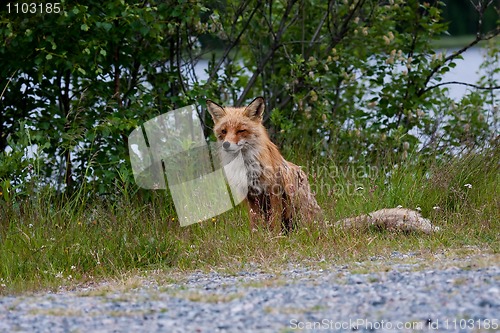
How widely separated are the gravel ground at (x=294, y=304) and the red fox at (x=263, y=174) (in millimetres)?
1975

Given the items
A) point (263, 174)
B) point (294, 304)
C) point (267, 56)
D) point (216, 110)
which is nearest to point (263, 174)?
point (263, 174)

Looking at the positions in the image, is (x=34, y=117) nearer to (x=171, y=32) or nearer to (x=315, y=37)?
(x=171, y=32)

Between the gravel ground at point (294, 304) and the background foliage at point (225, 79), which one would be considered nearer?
the gravel ground at point (294, 304)

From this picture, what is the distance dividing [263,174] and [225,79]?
3012mm

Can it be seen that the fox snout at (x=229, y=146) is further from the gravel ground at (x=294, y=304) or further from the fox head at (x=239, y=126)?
the gravel ground at (x=294, y=304)

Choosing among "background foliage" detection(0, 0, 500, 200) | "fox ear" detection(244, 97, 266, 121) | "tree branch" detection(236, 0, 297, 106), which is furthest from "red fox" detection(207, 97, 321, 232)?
"tree branch" detection(236, 0, 297, 106)

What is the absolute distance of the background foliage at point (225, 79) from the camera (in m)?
8.34

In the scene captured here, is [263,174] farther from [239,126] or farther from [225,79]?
[225,79]

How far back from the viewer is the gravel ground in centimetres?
380

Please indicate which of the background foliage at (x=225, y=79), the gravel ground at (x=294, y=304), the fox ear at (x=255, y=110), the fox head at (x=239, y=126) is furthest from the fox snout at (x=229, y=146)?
the gravel ground at (x=294, y=304)

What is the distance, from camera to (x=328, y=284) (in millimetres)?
4832

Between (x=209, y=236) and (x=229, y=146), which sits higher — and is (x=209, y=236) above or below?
below

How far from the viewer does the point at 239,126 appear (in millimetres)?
7520

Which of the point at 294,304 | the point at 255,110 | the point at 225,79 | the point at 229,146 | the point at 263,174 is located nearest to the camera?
the point at 294,304
